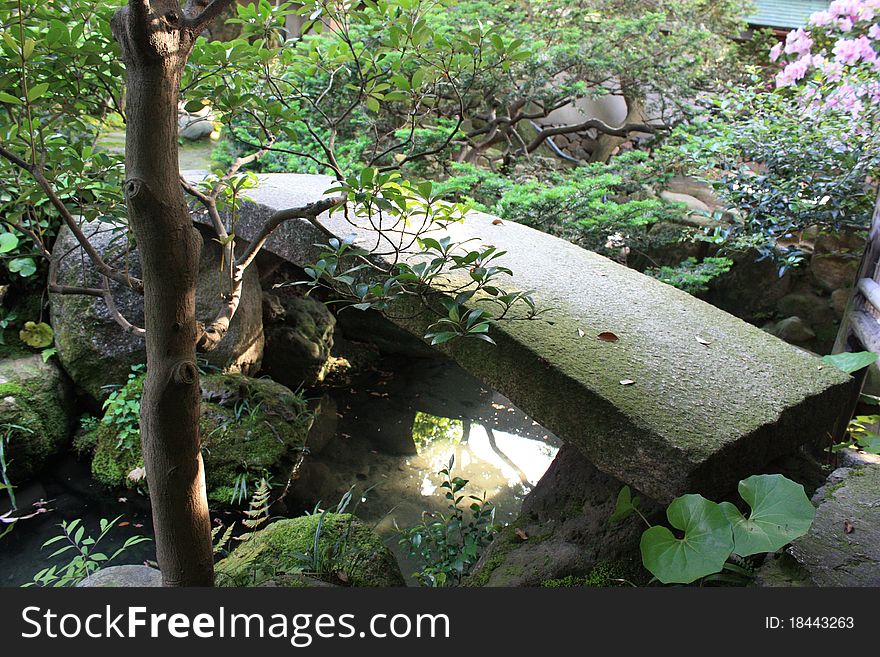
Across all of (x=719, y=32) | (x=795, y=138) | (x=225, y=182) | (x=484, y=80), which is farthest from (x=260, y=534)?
(x=719, y=32)

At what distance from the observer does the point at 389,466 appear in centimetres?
396

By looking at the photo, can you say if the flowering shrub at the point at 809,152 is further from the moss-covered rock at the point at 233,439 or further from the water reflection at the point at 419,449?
the moss-covered rock at the point at 233,439

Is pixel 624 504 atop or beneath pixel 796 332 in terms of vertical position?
beneath

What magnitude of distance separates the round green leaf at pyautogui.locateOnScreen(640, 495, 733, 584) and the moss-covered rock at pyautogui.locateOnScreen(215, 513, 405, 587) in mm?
1080

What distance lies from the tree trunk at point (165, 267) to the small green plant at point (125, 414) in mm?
2327

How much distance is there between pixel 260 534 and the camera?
2545 millimetres

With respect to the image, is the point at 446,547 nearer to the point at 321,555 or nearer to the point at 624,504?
the point at 321,555

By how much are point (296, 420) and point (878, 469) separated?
3.06m

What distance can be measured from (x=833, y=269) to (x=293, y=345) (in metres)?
4.05

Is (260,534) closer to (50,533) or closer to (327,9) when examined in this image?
(50,533)

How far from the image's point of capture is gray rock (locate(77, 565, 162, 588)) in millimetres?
2098

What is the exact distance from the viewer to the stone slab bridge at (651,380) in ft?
5.73

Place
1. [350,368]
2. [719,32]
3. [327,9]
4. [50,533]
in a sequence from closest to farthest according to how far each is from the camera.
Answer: [327,9] → [50,533] → [350,368] → [719,32]

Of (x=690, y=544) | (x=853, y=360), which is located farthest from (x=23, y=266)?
(x=853, y=360)
